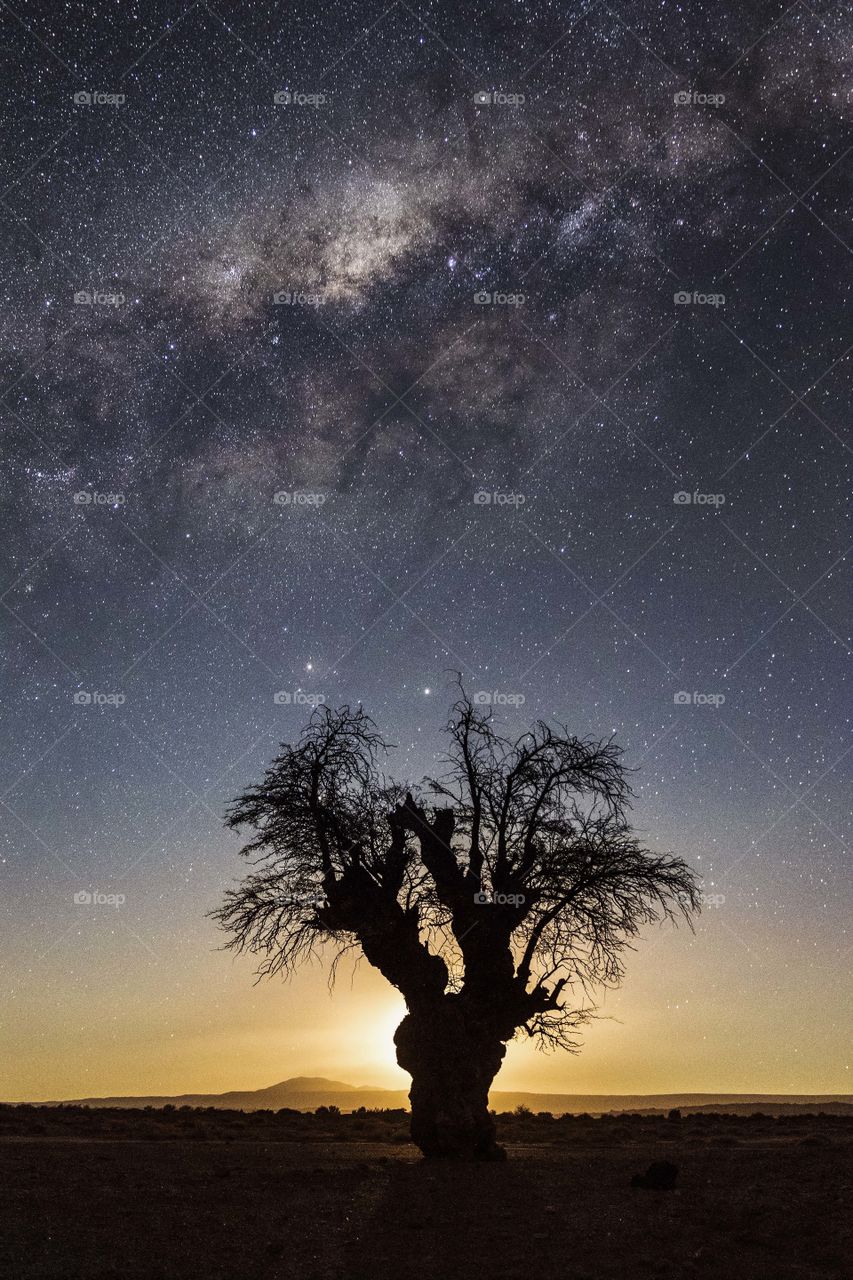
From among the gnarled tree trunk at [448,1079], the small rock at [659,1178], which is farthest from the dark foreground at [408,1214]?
the gnarled tree trunk at [448,1079]

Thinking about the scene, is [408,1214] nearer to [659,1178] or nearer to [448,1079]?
[659,1178]

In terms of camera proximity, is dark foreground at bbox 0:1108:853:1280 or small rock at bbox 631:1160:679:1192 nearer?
dark foreground at bbox 0:1108:853:1280

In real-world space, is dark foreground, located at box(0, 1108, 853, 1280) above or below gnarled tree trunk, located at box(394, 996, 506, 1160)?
below

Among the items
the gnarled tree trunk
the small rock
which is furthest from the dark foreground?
the gnarled tree trunk

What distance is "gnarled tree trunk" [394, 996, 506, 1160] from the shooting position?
17.4 metres

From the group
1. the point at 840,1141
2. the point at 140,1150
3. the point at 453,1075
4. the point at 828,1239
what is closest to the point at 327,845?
the point at 453,1075

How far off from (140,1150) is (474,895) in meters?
7.80

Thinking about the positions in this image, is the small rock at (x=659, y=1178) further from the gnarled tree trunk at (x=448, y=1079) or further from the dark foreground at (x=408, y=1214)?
the gnarled tree trunk at (x=448, y=1079)

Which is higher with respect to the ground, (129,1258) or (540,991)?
(540,991)

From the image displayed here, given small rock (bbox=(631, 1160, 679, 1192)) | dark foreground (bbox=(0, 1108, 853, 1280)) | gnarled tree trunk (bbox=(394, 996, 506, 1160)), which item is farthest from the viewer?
gnarled tree trunk (bbox=(394, 996, 506, 1160))

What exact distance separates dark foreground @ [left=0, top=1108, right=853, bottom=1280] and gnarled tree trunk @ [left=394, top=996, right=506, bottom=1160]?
2.25ft

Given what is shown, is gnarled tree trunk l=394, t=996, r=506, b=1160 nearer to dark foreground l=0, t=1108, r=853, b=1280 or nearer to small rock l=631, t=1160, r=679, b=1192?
dark foreground l=0, t=1108, r=853, b=1280

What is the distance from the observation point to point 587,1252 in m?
11.2

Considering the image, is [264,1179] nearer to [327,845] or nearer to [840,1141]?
[327,845]
